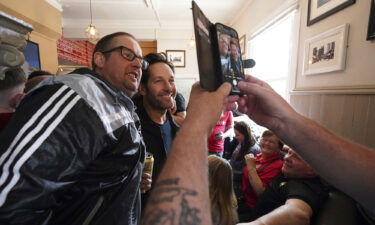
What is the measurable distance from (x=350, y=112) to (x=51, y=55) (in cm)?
402

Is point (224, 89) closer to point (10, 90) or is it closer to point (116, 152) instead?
point (116, 152)

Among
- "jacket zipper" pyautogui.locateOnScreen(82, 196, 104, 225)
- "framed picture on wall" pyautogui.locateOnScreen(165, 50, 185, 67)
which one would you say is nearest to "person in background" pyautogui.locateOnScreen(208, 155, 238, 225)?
"jacket zipper" pyautogui.locateOnScreen(82, 196, 104, 225)

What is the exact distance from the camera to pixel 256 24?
3027mm

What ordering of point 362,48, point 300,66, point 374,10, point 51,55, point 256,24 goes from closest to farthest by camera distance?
point 374,10
point 362,48
point 300,66
point 256,24
point 51,55

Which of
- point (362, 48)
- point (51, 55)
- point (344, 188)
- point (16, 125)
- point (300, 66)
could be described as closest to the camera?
point (16, 125)

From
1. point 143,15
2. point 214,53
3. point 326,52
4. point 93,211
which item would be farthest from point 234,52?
point 143,15

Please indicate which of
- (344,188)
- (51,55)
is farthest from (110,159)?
(51,55)

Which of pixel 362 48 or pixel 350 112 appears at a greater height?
pixel 362 48

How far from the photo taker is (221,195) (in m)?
1.24

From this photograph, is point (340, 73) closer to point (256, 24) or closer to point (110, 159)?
point (110, 159)

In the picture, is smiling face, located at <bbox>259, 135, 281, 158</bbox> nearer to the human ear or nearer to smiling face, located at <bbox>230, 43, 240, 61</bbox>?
smiling face, located at <bbox>230, 43, 240, 61</bbox>

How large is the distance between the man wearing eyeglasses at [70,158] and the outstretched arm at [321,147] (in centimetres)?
47

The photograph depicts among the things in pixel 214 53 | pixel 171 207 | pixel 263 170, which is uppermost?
pixel 214 53

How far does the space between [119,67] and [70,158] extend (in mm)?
673
